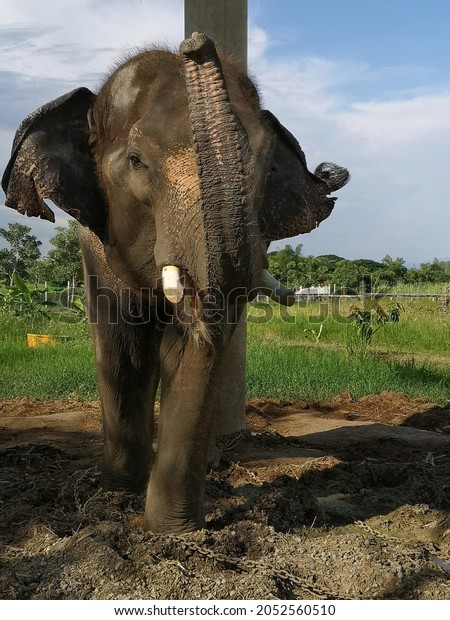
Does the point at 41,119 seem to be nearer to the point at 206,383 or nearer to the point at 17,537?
the point at 206,383

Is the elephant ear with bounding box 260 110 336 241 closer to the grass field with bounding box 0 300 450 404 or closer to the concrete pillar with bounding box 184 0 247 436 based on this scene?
the concrete pillar with bounding box 184 0 247 436

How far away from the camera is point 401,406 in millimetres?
7926

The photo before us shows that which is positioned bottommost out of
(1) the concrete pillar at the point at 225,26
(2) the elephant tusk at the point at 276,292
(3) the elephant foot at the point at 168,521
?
(3) the elephant foot at the point at 168,521

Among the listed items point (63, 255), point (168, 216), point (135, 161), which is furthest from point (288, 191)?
point (63, 255)

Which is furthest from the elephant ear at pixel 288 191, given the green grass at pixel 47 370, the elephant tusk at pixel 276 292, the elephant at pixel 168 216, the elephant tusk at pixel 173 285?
the green grass at pixel 47 370

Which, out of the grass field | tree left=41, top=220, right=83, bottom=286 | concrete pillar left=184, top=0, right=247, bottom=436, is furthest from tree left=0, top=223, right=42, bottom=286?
concrete pillar left=184, top=0, right=247, bottom=436

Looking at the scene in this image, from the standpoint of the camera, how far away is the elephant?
102 inches

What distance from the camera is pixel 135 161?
3182 millimetres

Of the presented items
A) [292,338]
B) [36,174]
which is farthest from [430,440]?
[292,338]

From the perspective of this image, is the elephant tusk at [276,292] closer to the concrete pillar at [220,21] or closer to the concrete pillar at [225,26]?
the concrete pillar at [225,26]

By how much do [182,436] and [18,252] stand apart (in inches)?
1694

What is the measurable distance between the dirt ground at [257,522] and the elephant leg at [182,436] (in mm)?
133

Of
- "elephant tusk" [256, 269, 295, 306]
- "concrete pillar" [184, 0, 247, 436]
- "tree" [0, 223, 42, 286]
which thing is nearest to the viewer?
"elephant tusk" [256, 269, 295, 306]

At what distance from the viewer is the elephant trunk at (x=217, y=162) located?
2541 mm
